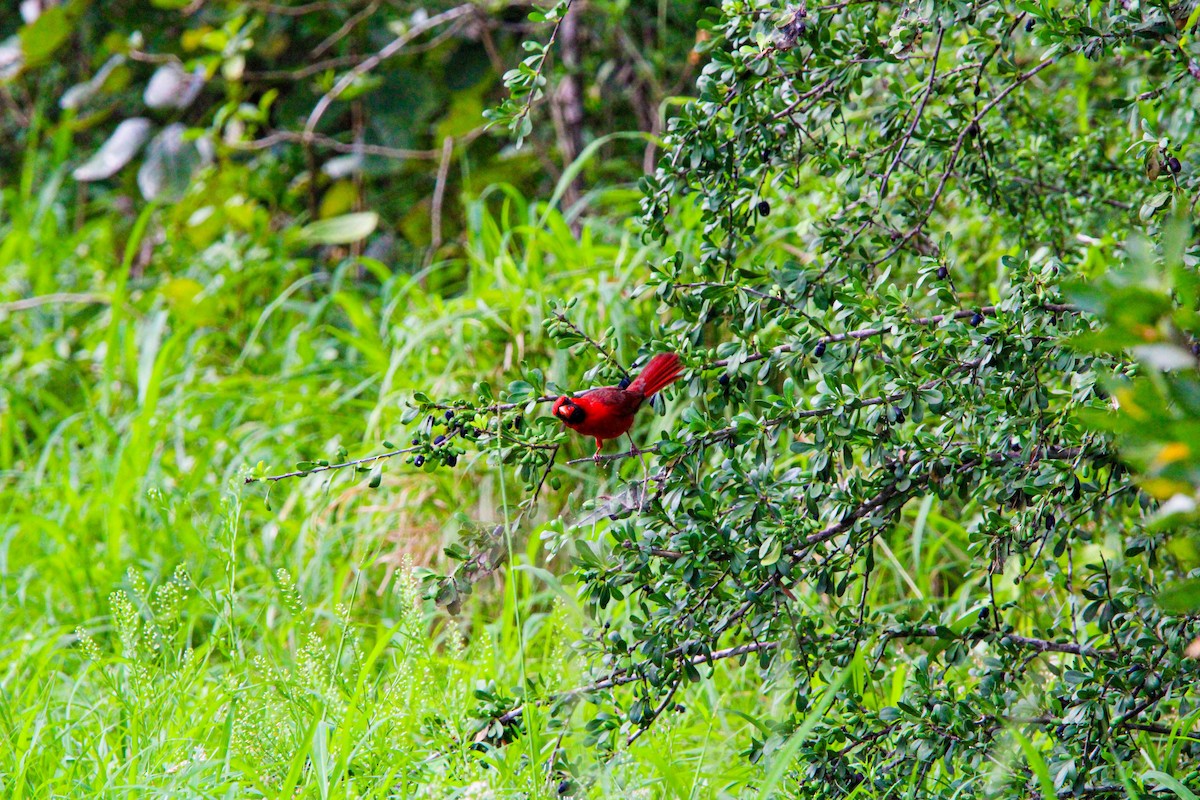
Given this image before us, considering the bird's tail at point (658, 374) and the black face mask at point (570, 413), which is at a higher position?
the bird's tail at point (658, 374)

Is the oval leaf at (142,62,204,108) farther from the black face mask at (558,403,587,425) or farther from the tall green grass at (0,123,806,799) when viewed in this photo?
the black face mask at (558,403,587,425)

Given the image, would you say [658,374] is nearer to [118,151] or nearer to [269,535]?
[269,535]

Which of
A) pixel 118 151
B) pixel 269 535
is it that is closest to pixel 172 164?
pixel 118 151

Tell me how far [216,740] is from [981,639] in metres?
1.16

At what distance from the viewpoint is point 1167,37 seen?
134 centimetres

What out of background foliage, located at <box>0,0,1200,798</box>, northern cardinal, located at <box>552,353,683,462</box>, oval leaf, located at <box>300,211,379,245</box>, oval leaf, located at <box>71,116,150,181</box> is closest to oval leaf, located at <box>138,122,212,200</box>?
oval leaf, located at <box>71,116,150,181</box>

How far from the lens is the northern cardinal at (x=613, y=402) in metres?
1.45

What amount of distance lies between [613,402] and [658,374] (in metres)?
0.10

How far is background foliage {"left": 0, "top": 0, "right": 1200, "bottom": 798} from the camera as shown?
1353mm

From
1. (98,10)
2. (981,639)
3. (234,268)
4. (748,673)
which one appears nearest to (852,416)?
(981,639)

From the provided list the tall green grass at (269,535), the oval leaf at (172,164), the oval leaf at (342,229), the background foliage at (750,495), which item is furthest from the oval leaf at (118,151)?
the background foliage at (750,495)

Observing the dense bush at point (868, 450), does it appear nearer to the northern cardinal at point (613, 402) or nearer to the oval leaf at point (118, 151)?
the northern cardinal at point (613, 402)

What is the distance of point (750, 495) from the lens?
1371mm

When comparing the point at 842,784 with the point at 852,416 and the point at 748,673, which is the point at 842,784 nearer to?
the point at 852,416
